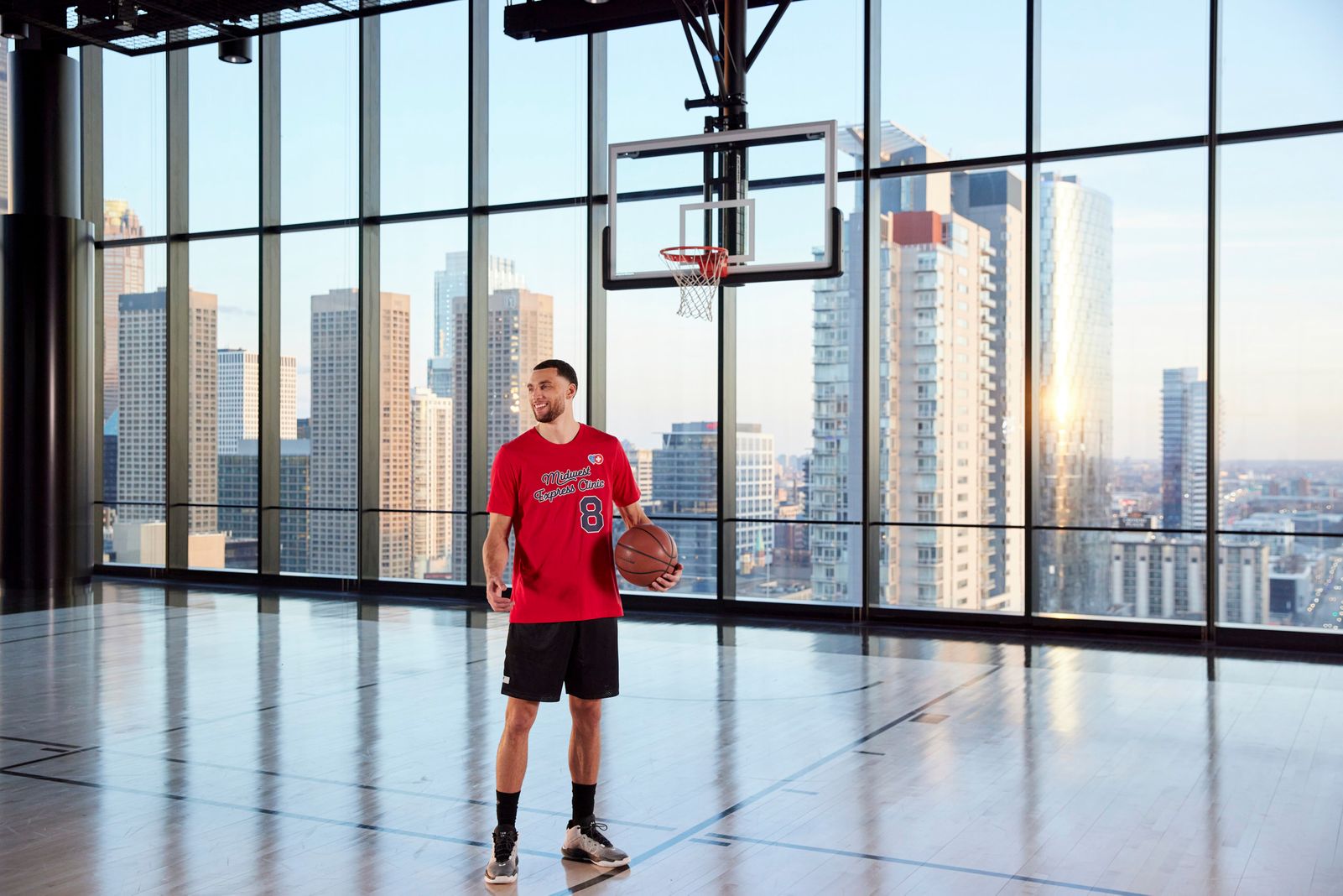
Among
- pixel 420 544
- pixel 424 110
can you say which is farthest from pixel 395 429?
pixel 424 110

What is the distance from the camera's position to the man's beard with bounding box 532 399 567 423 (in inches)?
144

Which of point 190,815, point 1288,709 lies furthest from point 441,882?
point 1288,709

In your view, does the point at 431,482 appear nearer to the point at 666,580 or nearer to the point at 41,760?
the point at 41,760

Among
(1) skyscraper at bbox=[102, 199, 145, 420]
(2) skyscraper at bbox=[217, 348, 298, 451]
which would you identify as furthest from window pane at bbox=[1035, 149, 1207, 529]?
(1) skyscraper at bbox=[102, 199, 145, 420]

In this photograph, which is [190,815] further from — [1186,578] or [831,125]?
[1186,578]

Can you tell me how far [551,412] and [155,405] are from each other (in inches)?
394

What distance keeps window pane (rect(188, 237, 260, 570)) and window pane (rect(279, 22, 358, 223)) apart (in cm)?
84

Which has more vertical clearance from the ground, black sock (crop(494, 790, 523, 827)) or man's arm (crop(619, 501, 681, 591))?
man's arm (crop(619, 501, 681, 591))

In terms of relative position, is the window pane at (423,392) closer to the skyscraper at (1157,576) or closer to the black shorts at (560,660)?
the skyscraper at (1157,576)

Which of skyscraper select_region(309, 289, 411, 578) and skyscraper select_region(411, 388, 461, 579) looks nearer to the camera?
skyscraper select_region(411, 388, 461, 579)

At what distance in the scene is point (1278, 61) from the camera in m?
8.41

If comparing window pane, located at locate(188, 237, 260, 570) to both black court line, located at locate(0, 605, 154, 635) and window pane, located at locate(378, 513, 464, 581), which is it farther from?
black court line, located at locate(0, 605, 154, 635)

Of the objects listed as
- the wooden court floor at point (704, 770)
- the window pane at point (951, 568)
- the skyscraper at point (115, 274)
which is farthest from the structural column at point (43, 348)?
the window pane at point (951, 568)

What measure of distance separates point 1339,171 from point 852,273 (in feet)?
10.8
